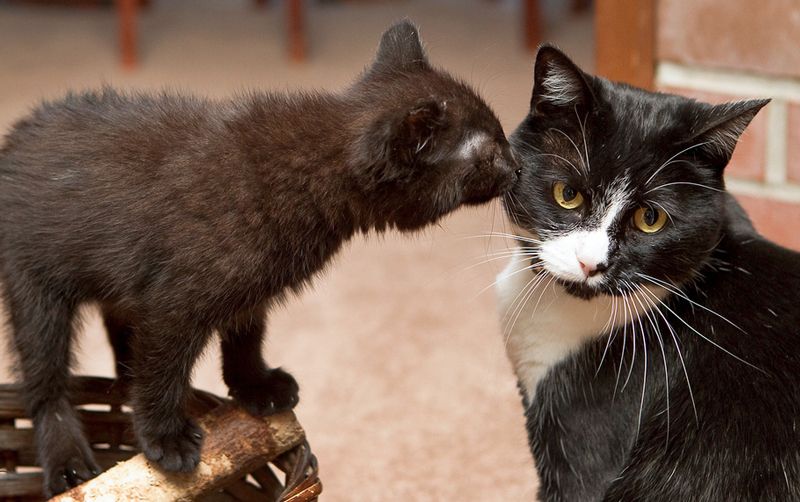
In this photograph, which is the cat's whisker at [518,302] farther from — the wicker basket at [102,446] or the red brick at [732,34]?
the red brick at [732,34]

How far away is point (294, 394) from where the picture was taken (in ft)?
4.13

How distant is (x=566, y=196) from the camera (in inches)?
45.1

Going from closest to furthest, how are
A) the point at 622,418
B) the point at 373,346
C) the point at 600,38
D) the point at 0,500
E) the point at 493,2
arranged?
the point at 622,418 < the point at 0,500 < the point at 600,38 < the point at 373,346 < the point at 493,2

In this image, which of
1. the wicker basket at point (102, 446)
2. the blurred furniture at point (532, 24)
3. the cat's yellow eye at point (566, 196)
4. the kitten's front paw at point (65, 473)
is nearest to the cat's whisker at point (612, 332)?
the cat's yellow eye at point (566, 196)

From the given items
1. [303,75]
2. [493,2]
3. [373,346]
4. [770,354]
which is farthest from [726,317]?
[493,2]

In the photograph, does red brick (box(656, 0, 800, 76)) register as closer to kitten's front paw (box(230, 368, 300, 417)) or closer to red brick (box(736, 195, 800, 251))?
red brick (box(736, 195, 800, 251))

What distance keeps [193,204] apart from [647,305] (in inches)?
20.0

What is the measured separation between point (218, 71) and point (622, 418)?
2323mm

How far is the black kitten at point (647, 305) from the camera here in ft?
3.63

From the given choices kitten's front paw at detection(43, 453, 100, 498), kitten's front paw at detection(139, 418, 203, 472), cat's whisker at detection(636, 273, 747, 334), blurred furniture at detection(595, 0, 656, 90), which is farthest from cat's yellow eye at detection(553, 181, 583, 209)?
blurred furniture at detection(595, 0, 656, 90)

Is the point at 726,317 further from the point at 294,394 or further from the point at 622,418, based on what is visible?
the point at 294,394

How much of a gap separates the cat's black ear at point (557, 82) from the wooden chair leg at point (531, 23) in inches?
88.4

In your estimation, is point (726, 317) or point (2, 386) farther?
point (2, 386)

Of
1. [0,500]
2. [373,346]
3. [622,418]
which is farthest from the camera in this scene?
[373,346]
